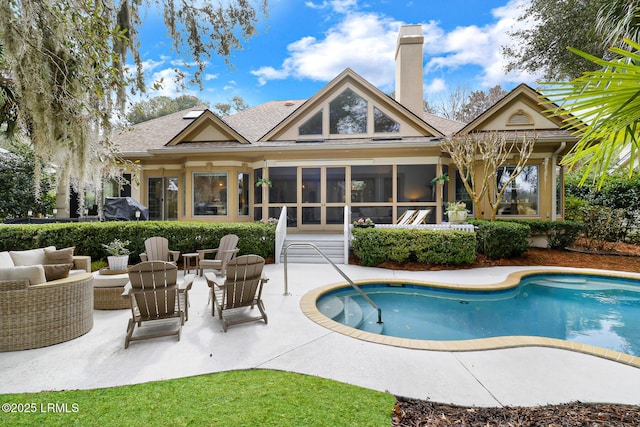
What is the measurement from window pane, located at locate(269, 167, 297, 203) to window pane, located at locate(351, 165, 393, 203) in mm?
2482

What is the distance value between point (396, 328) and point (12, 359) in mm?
5154

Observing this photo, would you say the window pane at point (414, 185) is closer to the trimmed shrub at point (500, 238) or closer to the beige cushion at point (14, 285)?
the trimmed shrub at point (500, 238)

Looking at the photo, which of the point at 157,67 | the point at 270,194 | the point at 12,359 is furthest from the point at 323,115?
the point at 12,359

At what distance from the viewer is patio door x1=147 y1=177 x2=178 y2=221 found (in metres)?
13.8

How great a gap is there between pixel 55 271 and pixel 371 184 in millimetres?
10374

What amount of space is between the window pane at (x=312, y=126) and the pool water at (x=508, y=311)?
7.55 metres

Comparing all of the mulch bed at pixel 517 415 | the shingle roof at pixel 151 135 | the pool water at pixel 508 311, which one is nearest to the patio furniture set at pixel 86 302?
the pool water at pixel 508 311

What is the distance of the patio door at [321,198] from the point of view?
496 inches

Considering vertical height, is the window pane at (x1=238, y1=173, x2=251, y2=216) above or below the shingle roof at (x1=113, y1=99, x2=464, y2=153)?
below

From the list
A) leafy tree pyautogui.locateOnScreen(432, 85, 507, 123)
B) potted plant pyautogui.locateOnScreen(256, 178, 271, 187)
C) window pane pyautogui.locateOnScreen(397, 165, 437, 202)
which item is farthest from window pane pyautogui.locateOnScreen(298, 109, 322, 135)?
leafy tree pyautogui.locateOnScreen(432, 85, 507, 123)

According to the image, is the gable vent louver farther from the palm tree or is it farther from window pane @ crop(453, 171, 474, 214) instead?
the palm tree

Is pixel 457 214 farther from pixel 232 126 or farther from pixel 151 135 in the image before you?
pixel 151 135

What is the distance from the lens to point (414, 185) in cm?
1280

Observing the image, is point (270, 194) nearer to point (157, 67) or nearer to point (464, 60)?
point (157, 67)
